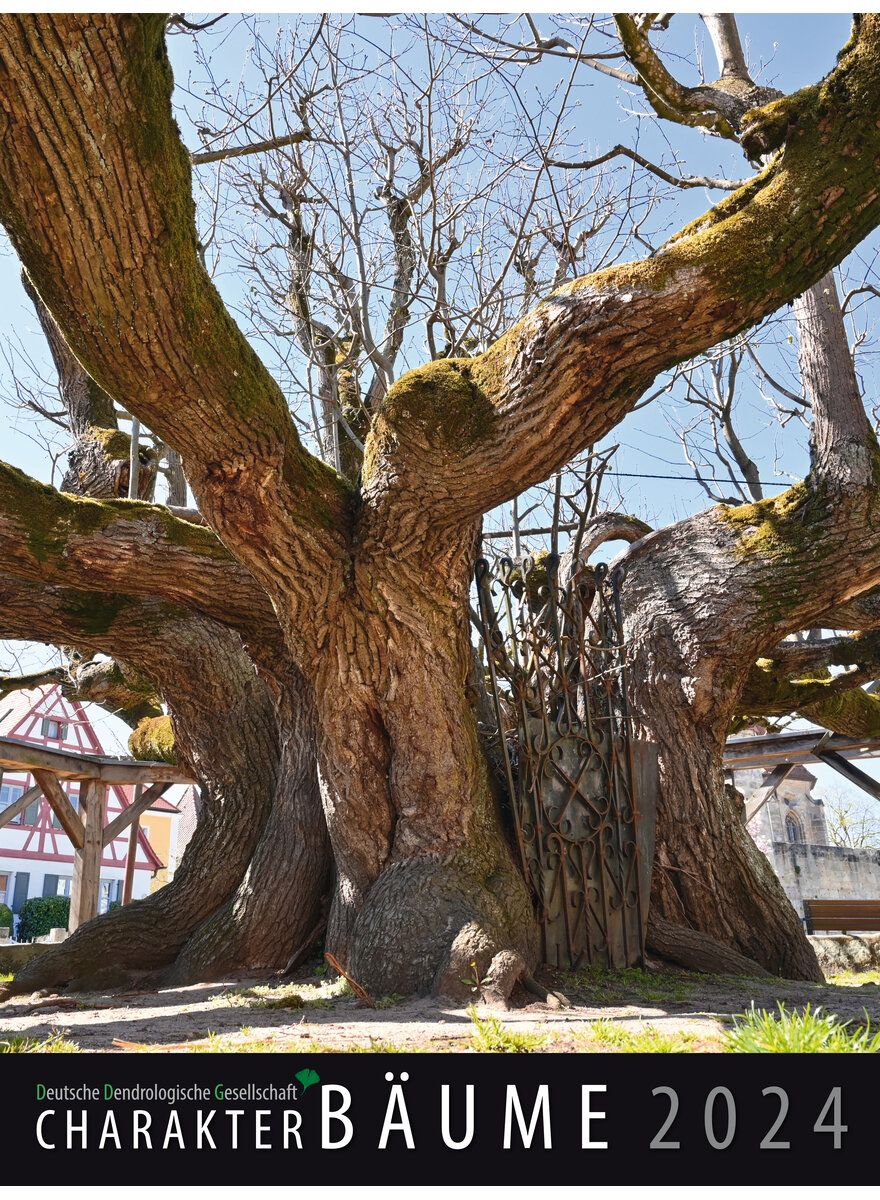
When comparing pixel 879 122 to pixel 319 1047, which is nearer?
pixel 319 1047

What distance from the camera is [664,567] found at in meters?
6.02

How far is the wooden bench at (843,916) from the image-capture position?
1138 cm

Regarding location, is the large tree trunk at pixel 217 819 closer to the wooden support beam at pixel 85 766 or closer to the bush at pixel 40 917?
the wooden support beam at pixel 85 766

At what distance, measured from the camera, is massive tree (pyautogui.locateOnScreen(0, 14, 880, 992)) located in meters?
3.00

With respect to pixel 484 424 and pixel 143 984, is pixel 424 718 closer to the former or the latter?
pixel 484 424

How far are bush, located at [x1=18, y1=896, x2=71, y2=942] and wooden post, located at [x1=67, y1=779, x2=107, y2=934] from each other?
11.2 meters

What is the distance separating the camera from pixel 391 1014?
135 inches

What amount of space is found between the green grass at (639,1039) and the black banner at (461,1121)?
0.75ft

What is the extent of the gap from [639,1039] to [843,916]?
416 inches

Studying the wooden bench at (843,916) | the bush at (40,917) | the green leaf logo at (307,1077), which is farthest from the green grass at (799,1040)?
the bush at (40,917)

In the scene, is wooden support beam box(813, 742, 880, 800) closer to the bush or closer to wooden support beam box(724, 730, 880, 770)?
wooden support beam box(724, 730, 880, 770)

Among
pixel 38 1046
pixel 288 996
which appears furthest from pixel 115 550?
pixel 38 1046

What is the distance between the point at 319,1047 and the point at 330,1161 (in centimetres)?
48

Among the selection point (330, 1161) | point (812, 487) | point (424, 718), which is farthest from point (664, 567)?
point (330, 1161)
